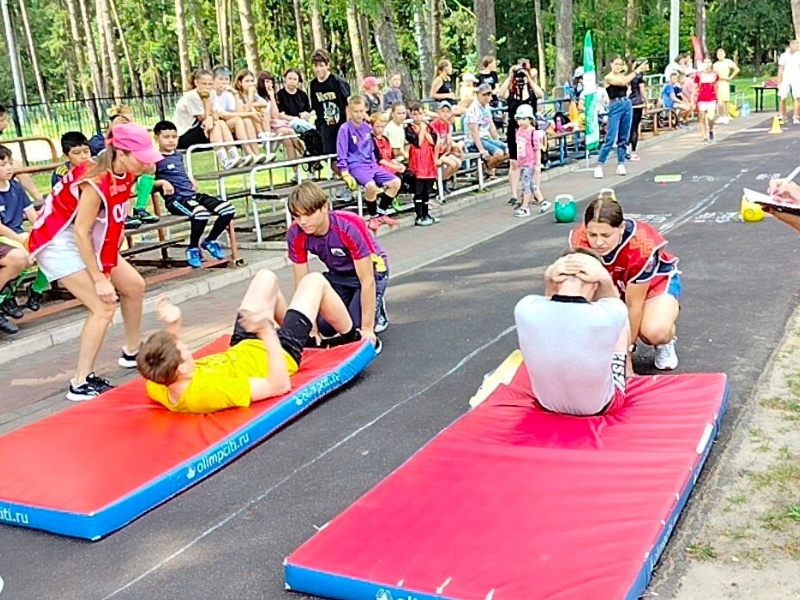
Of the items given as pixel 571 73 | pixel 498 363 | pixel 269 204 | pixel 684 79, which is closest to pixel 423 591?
pixel 498 363

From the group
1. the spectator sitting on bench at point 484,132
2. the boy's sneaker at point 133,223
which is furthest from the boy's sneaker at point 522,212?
the boy's sneaker at point 133,223

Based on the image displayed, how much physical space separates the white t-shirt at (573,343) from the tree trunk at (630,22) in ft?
107

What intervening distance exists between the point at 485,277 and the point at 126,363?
362cm

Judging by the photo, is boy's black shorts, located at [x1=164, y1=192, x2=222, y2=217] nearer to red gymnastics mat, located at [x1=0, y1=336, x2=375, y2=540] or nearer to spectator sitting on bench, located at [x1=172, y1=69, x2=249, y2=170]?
spectator sitting on bench, located at [x1=172, y1=69, x2=249, y2=170]

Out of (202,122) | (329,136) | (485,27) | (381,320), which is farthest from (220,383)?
(485,27)

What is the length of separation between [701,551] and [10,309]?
6.15 m

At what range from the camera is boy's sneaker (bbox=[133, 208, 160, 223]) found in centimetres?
873

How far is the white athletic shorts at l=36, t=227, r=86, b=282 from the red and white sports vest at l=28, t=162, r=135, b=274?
0.11 feet

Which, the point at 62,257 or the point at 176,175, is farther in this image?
the point at 176,175

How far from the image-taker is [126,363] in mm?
6453

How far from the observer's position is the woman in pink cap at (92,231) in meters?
5.43

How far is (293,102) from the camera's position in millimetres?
12539

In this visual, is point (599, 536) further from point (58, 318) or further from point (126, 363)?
point (58, 318)

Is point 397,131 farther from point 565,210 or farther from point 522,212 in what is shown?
point 565,210
